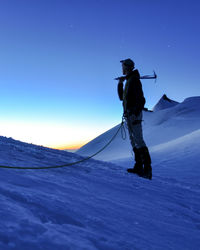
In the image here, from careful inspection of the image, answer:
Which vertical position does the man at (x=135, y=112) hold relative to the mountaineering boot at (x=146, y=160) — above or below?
above

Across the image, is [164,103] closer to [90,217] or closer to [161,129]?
[161,129]

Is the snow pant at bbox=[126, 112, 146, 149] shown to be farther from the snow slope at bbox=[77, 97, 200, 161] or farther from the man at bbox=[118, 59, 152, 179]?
the snow slope at bbox=[77, 97, 200, 161]

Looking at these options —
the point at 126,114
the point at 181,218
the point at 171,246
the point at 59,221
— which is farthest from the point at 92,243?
the point at 126,114

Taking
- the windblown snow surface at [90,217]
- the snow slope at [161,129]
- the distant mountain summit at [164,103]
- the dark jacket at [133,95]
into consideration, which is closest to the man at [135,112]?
the dark jacket at [133,95]

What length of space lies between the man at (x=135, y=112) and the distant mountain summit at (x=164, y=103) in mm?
45191

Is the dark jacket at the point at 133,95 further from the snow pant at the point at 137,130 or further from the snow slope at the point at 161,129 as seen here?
the snow slope at the point at 161,129

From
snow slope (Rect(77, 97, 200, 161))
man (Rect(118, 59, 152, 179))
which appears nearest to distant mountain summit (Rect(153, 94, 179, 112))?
snow slope (Rect(77, 97, 200, 161))

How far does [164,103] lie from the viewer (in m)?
50.8

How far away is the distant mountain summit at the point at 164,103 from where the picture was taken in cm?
4972

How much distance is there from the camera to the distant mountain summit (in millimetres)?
49719

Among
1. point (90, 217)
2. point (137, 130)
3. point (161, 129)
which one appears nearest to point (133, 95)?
point (137, 130)

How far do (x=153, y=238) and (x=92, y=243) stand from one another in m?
0.59

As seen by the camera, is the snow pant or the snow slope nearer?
the snow pant

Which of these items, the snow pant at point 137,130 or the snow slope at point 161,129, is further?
the snow slope at point 161,129
